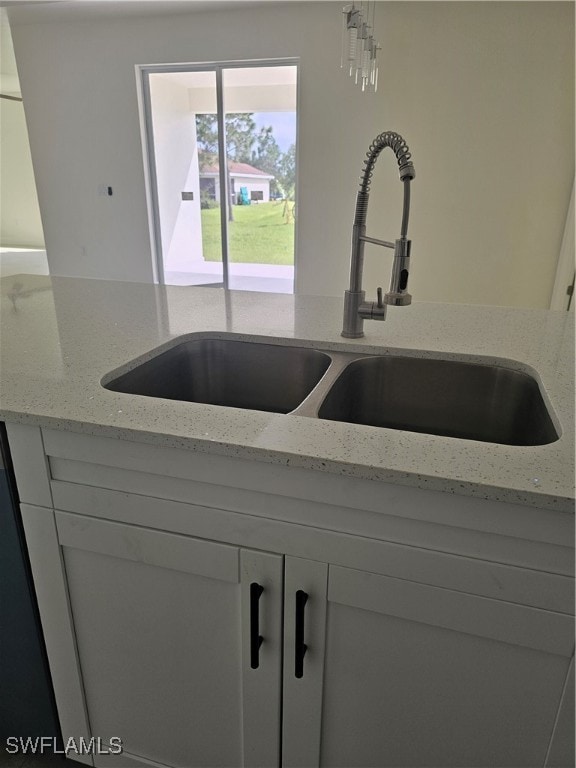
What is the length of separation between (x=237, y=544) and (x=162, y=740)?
1.74ft

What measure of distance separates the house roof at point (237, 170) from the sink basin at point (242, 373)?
391 cm

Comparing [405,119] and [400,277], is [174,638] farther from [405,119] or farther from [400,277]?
[405,119]

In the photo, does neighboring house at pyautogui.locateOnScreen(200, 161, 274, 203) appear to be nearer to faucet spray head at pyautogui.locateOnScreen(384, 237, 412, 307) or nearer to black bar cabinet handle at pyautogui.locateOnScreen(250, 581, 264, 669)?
faucet spray head at pyautogui.locateOnScreen(384, 237, 412, 307)

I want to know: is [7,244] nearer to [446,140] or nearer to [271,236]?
[271,236]

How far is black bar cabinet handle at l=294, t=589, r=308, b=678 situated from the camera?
783 millimetres

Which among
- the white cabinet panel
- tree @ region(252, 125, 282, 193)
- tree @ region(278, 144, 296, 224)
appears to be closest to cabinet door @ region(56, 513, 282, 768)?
the white cabinet panel

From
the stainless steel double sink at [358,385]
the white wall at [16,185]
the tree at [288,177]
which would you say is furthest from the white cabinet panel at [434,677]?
the white wall at [16,185]

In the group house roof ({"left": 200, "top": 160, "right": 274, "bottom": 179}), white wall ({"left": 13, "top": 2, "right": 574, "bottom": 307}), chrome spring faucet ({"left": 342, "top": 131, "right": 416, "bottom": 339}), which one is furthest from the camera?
house roof ({"left": 200, "top": 160, "right": 274, "bottom": 179})

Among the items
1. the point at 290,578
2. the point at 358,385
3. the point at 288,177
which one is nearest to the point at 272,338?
the point at 358,385

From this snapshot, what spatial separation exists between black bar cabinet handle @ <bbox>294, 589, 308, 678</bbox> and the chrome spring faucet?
60 cm

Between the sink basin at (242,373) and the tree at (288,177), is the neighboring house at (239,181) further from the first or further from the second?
the sink basin at (242,373)

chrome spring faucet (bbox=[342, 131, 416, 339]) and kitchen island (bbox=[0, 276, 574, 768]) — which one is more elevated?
chrome spring faucet (bbox=[342, 131, 416, 339])

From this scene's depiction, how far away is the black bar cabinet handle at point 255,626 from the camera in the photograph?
0.80 m

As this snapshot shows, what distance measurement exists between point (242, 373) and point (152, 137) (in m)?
4.46
